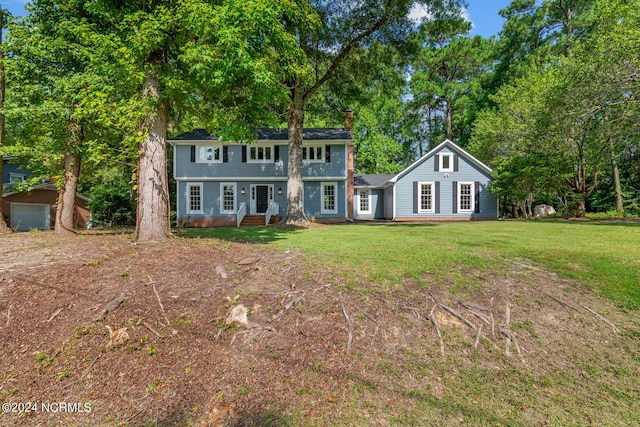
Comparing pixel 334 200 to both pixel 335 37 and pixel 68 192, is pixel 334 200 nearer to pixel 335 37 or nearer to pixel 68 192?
pixel 335 37

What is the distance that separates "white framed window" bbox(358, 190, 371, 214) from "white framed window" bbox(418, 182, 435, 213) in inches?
161

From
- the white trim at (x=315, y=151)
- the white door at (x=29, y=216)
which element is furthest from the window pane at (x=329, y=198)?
the white door at (x=29, y=216)

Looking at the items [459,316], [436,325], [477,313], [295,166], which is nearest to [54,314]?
[436,325]

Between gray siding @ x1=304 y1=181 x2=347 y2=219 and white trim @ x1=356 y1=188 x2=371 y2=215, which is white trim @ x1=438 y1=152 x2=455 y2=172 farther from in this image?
gray siding @ x1=304 y1=181 x2=347 y2=219

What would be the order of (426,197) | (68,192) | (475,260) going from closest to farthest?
(475,260)
(68,192)
(426,197)

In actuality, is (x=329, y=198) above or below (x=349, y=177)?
below

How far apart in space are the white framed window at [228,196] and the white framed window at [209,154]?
4.82 ft

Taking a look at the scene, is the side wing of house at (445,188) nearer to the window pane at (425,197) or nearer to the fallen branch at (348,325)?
the window pane at (425,197)

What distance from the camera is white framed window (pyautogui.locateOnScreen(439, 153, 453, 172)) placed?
778 inches

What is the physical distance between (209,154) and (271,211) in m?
4.96

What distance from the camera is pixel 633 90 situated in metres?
12.1

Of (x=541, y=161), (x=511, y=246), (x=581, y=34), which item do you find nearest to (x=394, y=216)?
(x=541, y=161)

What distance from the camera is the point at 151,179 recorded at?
6.52 m

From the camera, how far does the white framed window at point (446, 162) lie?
778 inches
